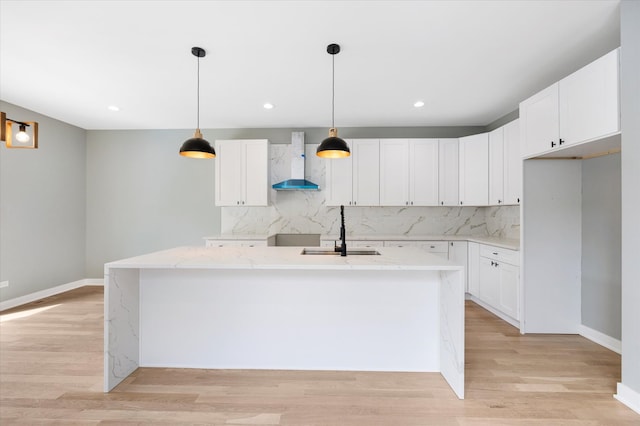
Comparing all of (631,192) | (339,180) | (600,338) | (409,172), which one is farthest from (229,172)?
(600,338)

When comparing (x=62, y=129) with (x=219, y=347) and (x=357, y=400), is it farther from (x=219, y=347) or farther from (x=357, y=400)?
(x=357, y=400)

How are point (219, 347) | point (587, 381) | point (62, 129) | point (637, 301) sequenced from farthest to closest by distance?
point (62, 129), point (219, 347), point (587, 381), point (637, 301)

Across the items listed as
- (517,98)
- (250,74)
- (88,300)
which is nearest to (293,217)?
(250,74)

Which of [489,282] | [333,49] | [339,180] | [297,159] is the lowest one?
[489,282]

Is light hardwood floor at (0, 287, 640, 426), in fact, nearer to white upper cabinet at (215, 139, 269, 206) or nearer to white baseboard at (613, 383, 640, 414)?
white baseboard at (613, 383, 640, 414)

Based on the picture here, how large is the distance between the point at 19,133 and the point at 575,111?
14.8 ft

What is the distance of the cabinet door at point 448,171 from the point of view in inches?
181

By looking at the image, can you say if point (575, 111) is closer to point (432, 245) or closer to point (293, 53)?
point (432, 245)

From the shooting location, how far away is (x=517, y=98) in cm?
370

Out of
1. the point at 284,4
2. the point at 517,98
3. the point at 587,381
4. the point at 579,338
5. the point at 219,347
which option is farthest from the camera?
the point at 517,98

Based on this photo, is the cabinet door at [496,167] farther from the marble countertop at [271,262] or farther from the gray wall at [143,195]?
the gray wall at [143,195]

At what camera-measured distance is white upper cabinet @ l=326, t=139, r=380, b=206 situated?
15.3 feet

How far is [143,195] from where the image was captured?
5.11m

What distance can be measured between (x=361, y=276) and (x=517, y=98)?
3181 mm
